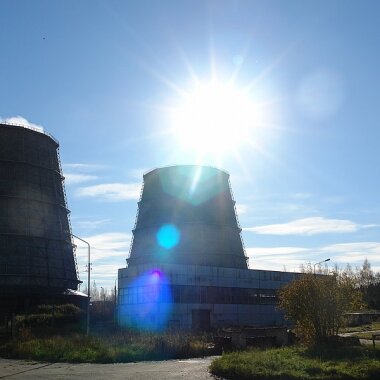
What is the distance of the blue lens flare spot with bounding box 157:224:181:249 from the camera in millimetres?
56812

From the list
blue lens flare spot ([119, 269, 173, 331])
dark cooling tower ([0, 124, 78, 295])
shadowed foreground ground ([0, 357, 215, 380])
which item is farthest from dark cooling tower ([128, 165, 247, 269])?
shadowed foreground ground ([0, 357, 215, 380])

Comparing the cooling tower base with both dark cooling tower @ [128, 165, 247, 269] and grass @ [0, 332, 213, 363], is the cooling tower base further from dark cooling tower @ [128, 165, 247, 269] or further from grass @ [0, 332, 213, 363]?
grass @ [0, 332, 213, 363]

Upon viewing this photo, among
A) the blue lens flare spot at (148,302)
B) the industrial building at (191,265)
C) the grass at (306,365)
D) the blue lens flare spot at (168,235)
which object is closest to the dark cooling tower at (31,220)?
the industrial building at (191,265)

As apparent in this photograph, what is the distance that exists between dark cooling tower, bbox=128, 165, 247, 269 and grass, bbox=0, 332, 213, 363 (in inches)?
1112

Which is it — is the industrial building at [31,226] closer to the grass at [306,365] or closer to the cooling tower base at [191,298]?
the cooling tower base at [191,298]

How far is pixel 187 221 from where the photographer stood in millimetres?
57000

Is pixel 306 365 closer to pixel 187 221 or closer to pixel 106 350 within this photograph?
pixel 106 350

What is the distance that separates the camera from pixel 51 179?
57781mm

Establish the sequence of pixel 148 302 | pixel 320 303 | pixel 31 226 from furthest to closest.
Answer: pixel 31 226 → pixel 148 302 → pixel 320 303

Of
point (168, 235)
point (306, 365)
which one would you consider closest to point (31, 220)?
point (168, 235)

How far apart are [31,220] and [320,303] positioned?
37628mm

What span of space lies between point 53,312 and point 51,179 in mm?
15040

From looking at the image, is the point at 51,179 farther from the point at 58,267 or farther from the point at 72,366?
the point at 72,366

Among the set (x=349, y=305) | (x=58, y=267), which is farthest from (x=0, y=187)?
(x=349, y=305)
